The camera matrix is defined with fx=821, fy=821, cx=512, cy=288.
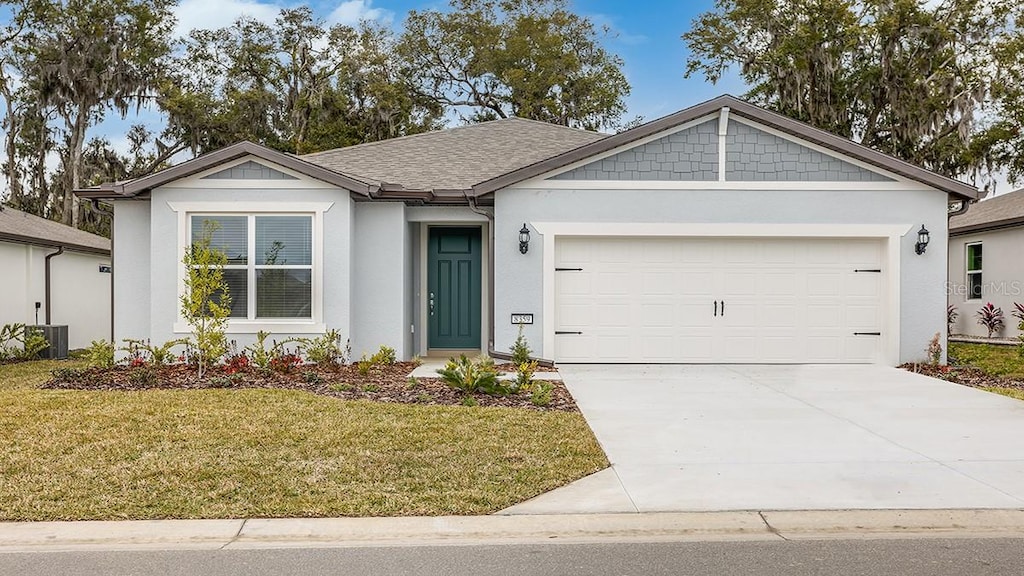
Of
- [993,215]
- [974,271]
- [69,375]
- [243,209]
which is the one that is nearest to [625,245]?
[243,209]

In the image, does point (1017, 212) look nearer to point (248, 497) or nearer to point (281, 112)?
point (248, 497)

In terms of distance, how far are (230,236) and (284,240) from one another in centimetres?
79

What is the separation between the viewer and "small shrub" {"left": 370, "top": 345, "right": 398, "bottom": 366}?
39.3 ft

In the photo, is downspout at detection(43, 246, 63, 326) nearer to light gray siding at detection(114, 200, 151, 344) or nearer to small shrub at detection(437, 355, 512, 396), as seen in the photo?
light gray siding at detection(114, 200, 151, 344)

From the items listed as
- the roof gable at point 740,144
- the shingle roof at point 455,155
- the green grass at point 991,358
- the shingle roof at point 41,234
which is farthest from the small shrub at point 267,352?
the green grass at point 991,358

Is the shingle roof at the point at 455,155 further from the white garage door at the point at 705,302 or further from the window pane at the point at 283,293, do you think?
the white garage door at the point at 705,302

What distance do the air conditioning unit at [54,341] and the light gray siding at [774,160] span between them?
12.4 meters

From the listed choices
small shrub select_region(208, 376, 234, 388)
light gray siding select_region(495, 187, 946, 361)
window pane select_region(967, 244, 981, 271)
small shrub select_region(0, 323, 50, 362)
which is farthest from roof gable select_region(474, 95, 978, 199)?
small shrub select_region(0, 323, 50, 362)

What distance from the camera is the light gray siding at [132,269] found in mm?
12586

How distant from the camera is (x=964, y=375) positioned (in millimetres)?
11359

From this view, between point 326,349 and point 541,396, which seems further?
point 326,349

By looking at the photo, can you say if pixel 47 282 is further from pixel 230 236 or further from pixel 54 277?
pixel 230 236

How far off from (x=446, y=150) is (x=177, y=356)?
657 centimetres

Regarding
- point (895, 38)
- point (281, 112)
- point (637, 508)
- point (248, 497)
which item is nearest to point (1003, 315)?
point (895, 38)
